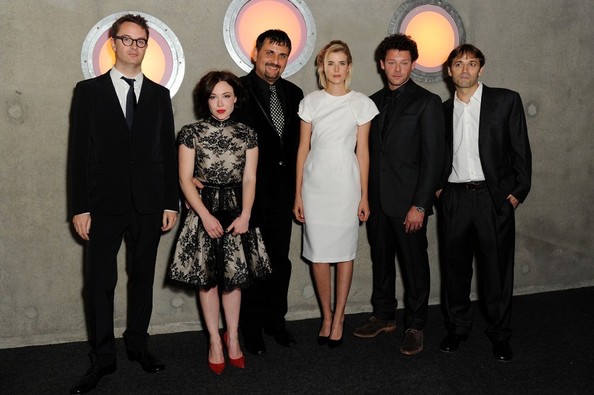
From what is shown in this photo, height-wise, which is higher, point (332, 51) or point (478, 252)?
point (332, 51)

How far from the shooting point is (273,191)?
316cm

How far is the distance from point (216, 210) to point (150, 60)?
1.17 metres

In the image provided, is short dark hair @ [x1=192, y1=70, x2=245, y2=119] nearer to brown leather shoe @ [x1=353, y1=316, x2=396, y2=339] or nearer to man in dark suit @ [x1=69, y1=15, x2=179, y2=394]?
man in dark suit @ [x1=69, y1=15, x2=179, y2=394]

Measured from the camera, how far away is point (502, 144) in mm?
3021

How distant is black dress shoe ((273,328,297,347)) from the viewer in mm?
3231

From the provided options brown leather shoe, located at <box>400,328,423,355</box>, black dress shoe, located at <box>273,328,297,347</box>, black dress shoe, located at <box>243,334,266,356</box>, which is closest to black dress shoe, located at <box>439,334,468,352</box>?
brown leather shoe, located at <box>400,328,423,355</box>

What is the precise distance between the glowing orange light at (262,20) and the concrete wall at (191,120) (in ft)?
0.43

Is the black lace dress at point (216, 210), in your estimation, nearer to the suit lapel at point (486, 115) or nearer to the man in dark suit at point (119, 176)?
the man in dark suit at point (119, 176)

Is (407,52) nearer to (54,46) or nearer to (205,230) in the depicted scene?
(205,230)

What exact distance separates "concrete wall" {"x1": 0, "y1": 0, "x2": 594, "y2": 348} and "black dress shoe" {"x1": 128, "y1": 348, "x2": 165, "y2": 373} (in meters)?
0.57

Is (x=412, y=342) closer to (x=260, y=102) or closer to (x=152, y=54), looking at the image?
(x=260, y=102)

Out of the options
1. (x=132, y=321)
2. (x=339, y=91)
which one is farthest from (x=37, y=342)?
(x=339, y=91)

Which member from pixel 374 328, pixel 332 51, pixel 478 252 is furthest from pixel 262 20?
pixel 374 328

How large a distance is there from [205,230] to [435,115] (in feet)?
4.75
